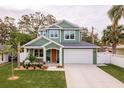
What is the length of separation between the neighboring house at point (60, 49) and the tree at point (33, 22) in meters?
16.5

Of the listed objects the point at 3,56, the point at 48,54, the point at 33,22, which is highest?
the point at 33,22

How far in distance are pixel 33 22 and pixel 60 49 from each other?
22.0 metres

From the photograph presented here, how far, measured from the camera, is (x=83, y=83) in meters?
14.4

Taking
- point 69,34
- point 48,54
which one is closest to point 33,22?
point 69,34

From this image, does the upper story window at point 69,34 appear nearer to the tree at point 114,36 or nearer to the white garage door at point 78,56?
the white garage door at point 78,56

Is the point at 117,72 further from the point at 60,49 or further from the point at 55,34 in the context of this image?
the point at 55,34

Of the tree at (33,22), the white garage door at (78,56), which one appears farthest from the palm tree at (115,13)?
the tree at (33,22)

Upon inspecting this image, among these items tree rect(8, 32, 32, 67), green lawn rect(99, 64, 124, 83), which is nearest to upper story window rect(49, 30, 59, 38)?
tree rect(8, 32, 32, 67)

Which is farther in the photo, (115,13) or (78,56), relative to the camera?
(115,13)

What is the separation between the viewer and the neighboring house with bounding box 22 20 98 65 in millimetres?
27150

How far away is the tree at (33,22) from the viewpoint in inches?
1822

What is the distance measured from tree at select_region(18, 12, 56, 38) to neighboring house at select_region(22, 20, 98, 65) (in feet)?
54.0

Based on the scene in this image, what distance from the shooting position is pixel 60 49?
26.4 metres

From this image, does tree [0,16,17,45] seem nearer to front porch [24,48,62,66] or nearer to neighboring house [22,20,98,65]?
neighboring house [22,20,98,65]
